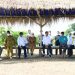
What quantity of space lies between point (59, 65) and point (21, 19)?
590 centimetres

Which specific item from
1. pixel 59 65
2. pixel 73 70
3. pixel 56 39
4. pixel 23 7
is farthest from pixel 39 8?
pixel 73 70

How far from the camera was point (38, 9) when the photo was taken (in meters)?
18.6

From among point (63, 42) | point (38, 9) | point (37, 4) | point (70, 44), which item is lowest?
point (70, 44)

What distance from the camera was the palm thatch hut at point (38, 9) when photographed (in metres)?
18.5

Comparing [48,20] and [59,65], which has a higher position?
[48,20]

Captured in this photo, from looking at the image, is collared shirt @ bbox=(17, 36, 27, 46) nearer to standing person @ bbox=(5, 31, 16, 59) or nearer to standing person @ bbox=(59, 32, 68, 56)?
standing person @ bbox=(5, 31, 16, 59)

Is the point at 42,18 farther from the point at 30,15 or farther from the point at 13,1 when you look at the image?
the point at 13,1

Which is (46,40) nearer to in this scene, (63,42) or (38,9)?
(63,42)

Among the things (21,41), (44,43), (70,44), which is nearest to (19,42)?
(21,41)

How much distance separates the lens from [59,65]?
50.7 ft

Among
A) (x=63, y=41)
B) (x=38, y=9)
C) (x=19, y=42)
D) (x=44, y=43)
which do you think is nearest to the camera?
(x=19, y=42)

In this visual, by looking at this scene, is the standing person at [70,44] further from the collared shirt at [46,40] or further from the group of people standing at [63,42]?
the collared shirt at [46,40]

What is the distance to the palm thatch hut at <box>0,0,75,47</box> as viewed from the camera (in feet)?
60.5

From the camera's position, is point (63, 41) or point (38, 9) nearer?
point (38, 9)
